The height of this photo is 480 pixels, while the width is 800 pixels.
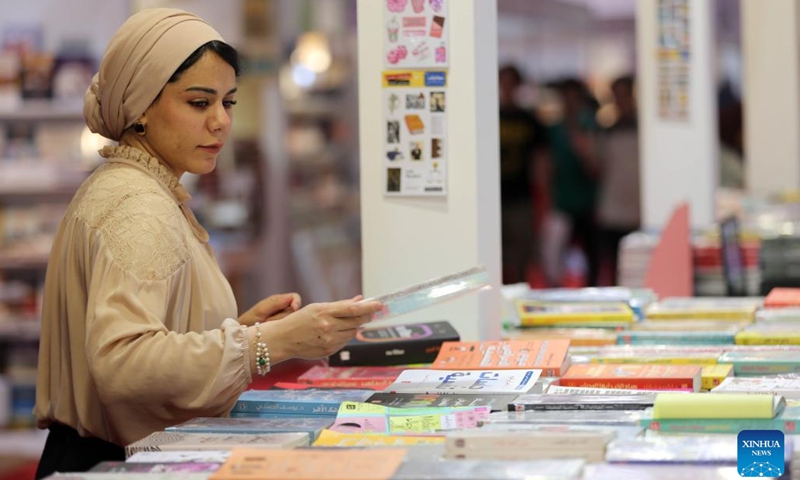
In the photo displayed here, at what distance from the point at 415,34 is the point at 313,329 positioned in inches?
54.6

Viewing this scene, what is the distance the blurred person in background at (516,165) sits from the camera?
10195mm

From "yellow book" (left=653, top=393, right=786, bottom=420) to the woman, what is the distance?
71cm

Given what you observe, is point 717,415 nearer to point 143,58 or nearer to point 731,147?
point 143,58

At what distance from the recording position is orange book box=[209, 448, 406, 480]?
77.1 inches

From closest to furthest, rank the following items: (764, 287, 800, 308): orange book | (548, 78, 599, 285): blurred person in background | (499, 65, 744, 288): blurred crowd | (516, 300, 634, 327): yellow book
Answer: (516, 300, 634, 327): yellow book < (764, 287, 800, 308): orange book < (499, 65, 744, 288): blurred crowd < (548, 78, 599, 285): blurred person in background

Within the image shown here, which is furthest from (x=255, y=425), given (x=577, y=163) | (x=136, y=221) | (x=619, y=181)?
(x=577, y=163)

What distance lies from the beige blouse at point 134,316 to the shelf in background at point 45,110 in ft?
15.8

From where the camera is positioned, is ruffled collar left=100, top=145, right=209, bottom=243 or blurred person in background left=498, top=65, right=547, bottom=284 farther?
blurred person in background left=498, top=65, right=547, bottom=284

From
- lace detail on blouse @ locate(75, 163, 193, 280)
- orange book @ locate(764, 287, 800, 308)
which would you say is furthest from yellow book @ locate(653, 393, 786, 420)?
orange book @ locate(764, 287, 800, 308)

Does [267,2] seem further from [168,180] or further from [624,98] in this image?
[168,180]

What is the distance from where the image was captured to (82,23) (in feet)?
A: 25.5

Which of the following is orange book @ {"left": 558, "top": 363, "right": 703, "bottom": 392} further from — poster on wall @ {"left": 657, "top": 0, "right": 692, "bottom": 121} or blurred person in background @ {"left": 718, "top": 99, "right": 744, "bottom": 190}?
blurred person in background @ {"left": 718, "top": 99, "right": 744, "bottom": 190}

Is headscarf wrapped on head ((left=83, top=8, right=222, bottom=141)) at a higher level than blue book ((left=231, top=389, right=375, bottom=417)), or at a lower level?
higher

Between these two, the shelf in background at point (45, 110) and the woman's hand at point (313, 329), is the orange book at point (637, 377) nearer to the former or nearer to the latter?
the woman's hand at point (313, 329)
